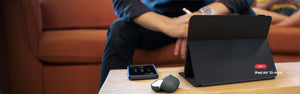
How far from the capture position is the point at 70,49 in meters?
0.82

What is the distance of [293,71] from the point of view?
1.63 feet

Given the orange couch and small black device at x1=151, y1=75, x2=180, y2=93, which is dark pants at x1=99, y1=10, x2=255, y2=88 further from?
small black device at x1=151, y1=75, x2=180, y2=93

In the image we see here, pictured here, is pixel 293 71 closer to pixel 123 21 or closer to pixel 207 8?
pixel 207 8

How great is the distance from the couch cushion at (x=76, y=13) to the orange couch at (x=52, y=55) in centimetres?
45

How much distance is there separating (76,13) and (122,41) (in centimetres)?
88

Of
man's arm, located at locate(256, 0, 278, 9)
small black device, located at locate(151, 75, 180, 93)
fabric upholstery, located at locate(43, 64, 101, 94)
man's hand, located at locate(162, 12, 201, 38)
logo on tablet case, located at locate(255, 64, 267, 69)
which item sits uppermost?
man's arm, located at locate(256, 0, 278, 9)

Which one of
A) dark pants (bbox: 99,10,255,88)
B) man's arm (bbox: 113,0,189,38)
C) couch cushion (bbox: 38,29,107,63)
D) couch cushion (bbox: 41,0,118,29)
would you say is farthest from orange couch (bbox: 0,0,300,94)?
couch cushion (bbox: 41,0,118,29)

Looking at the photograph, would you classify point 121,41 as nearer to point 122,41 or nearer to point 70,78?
point 122,41

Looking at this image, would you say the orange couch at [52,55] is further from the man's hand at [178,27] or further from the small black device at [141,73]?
the small black device at [141,73]

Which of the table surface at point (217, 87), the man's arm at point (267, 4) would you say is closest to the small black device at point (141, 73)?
the table surface at point (217, 87)

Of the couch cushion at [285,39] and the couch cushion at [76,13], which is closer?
the couch cushion at [285,39]

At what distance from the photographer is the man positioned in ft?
1.86

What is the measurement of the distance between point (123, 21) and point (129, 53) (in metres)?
0.12

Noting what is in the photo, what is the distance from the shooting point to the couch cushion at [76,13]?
4.10 feet
